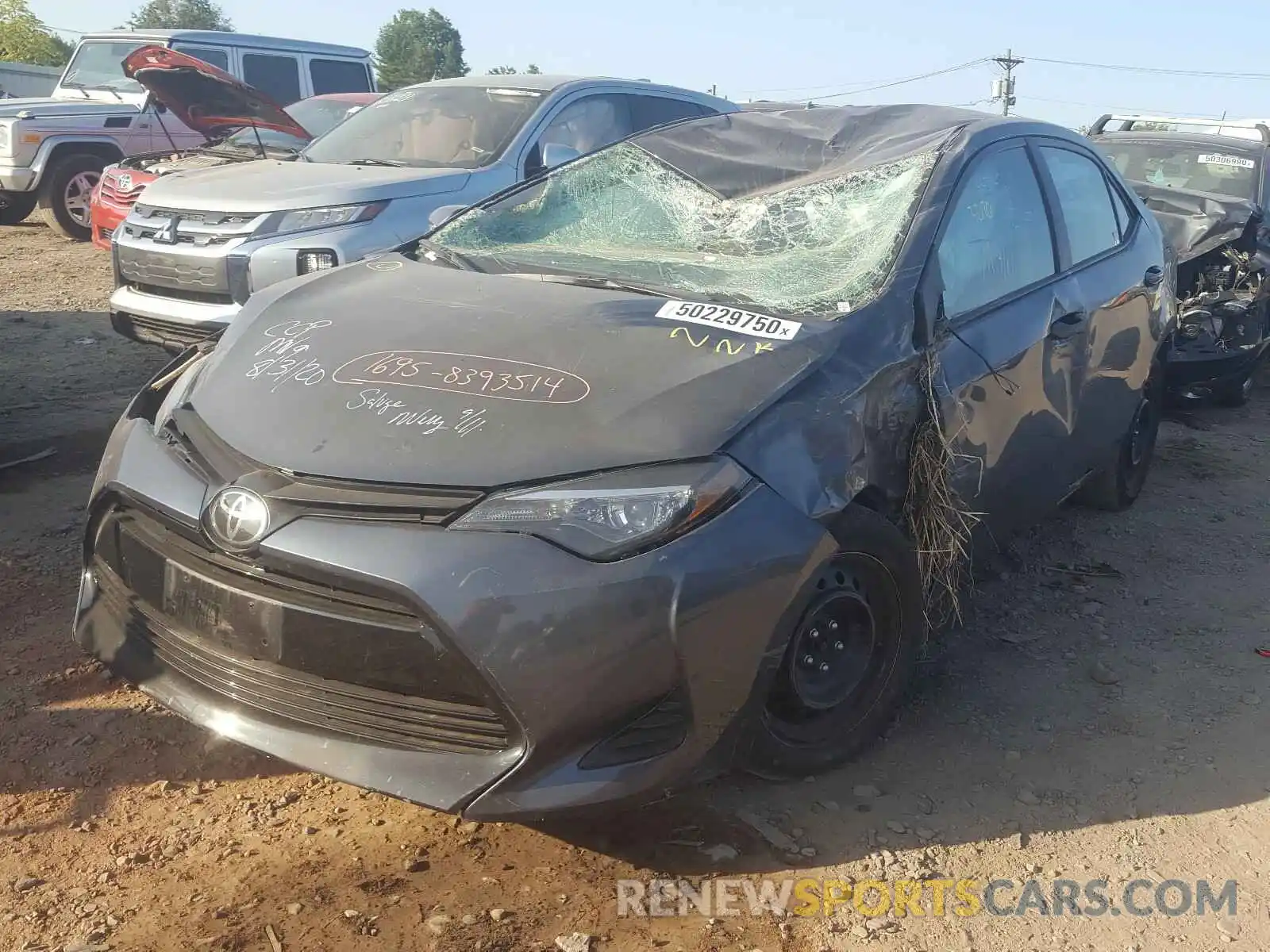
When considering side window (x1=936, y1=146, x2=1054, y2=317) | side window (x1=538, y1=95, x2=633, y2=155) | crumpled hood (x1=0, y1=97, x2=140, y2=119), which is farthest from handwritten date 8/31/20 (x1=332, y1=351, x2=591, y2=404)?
crumpled hood (x1=0, y1=97, x2=140, y2=119)

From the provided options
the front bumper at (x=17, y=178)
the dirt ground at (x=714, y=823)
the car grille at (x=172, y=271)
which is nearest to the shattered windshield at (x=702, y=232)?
the dirt ground at (x=714, y=823)

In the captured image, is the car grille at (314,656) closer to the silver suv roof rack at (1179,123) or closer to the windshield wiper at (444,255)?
the windshield wiper at (444,255)

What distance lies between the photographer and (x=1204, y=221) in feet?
21.9

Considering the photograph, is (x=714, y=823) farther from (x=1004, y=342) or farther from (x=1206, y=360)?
(x=1206, y=360)

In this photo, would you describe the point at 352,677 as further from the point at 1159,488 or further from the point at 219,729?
the point at 1159,488

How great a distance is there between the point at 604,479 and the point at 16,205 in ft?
38.7

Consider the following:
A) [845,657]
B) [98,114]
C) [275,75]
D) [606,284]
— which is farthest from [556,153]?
[98,114]

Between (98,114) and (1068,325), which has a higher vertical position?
(98,114)

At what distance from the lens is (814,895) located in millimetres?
2471

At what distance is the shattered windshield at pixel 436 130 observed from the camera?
651 centimetres

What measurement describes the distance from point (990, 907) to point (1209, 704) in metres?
1.35


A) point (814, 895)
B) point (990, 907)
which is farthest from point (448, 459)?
point (990, 907)

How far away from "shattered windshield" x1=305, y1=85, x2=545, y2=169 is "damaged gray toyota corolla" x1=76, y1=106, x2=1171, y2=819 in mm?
2957

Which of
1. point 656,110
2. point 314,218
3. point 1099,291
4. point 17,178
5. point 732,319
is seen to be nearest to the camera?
point 732,319
